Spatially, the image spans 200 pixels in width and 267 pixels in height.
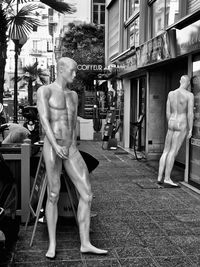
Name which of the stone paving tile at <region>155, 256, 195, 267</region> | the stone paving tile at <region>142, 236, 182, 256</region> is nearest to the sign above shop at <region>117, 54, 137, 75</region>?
the stone paving tile at <region>142, 236, 182, 256</region>

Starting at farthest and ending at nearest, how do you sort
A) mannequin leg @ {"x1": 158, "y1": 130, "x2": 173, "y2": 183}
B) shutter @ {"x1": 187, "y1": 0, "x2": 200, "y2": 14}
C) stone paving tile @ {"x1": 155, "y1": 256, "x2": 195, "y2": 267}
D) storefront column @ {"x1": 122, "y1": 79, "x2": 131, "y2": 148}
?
storefront column @ {"x1": 122, "y1": 79, "x2": 131, "y2": 148}
shutter @ {"x1": 187, "y1": 0, "x2": 200, "y2": 14}
mannequin leg @ {"x1": 158, "y1": 130, "x2": 173, "y2": 183}
stone paving tile @ {"x1": 155, "y1": 256, "x2": 195, "y2": 267}

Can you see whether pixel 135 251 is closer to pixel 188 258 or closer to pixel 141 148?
pixel 188 258

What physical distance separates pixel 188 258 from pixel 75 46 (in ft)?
107

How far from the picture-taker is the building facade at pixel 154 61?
8.08 metres

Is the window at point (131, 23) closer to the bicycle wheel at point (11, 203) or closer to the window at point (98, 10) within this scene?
the bicycle wheel at point (11, 203)

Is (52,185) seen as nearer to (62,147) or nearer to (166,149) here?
(62,147)

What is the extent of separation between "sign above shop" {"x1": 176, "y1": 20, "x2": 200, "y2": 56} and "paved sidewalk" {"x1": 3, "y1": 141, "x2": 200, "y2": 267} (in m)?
2.48

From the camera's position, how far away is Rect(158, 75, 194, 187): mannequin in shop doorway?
7766 millimetres

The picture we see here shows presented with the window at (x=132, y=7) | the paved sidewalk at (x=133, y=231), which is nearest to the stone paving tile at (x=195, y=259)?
the paved sidewalk at (x=133, y=231)

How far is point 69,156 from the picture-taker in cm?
445

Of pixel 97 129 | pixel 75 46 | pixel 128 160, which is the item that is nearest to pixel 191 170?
pixel 128 160

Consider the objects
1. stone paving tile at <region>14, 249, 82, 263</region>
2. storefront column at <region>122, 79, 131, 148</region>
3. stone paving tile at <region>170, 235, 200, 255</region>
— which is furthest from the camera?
storefront column at <region>122, 79, 131, 148</region>

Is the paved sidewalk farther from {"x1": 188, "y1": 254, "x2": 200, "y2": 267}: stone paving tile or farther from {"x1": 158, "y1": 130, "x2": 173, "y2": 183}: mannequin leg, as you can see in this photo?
{"x1": 158, "y1": 130, "x2": 173, "y2": 183}: mannequin leg

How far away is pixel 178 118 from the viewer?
794 centimetres
